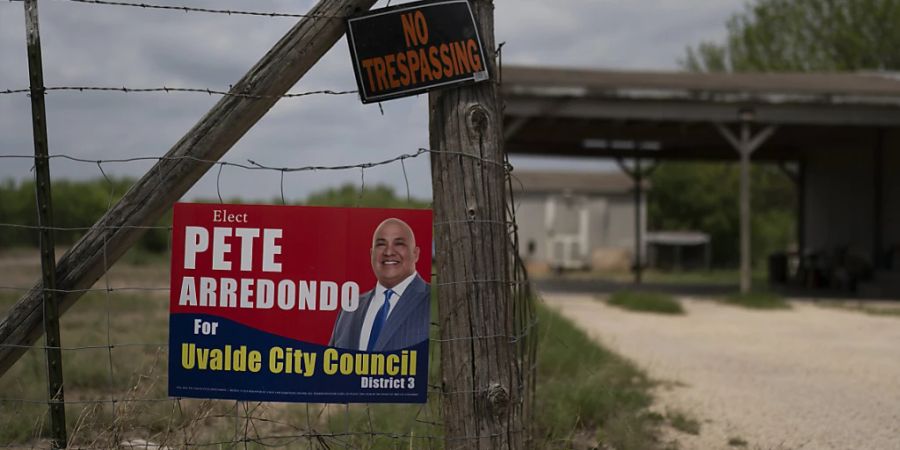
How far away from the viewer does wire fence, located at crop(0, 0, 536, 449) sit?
3807 millimetres

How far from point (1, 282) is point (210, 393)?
1476cm

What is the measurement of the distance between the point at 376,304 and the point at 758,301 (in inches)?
529

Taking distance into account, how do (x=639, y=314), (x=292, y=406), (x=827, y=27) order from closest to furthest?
1. (x=292, y=406)
2. (x=639, y=314)
3. (x=827, y=27)

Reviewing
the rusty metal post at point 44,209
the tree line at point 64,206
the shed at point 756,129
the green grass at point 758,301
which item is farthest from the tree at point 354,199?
the rusty metal post at point 44,209

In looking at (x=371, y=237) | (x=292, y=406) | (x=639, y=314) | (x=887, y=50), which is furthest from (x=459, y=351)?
(x=887, y=50)

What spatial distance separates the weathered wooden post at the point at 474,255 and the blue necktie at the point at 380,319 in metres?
0.21

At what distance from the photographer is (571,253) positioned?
34250 millimetres

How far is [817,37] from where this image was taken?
37.5 metres

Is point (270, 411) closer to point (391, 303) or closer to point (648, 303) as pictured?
point (391, 303)

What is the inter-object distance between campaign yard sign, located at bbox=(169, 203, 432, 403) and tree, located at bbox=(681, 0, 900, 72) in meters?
36.4

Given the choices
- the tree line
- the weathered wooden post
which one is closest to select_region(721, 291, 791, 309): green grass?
the tree line

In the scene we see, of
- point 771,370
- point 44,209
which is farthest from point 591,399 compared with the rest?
point 44,209

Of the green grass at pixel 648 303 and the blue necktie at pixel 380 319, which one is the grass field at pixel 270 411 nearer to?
the blue necktie at pixel 380 319

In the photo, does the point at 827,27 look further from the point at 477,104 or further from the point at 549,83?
the point at 477,104
